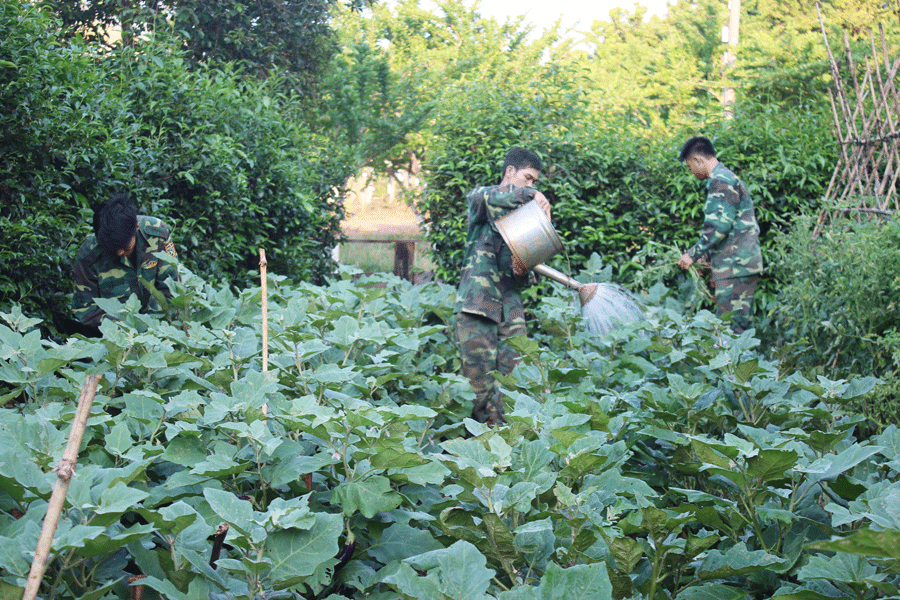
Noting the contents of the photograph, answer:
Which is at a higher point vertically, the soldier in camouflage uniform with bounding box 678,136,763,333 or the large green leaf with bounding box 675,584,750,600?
the soldier in camouflage uniform with bounding box 678,136,763,333

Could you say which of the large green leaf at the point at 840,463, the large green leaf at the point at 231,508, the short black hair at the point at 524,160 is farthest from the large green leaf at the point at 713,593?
the short black hair at the point at 524,160

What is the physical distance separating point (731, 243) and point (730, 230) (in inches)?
4.3

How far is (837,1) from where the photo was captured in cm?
1399

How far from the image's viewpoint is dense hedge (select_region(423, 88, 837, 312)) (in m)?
6.25

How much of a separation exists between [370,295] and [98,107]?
235cm

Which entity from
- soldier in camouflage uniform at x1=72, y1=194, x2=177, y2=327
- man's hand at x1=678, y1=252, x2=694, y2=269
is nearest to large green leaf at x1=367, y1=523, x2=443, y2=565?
soldier in camouflage uniform at x1=72, y1=194, x2=177, y2=327

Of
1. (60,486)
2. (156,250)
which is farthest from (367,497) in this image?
(156,250)

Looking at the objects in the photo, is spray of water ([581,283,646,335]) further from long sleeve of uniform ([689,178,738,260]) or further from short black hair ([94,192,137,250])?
short black hair ([94,192,137,250])

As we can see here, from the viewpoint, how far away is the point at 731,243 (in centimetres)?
539

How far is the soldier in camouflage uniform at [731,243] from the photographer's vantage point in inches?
210

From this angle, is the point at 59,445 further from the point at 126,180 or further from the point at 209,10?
the point at 209,10

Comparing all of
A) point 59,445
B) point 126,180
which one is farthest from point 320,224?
point 59,445

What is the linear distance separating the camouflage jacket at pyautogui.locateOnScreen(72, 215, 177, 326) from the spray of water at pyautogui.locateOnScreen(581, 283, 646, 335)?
8.01 feet

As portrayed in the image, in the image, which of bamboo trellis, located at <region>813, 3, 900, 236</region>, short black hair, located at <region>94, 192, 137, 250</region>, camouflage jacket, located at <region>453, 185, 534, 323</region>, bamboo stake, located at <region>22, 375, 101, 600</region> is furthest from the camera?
bamboo trellis, located at <region>813, 3, 900, 236</region>
